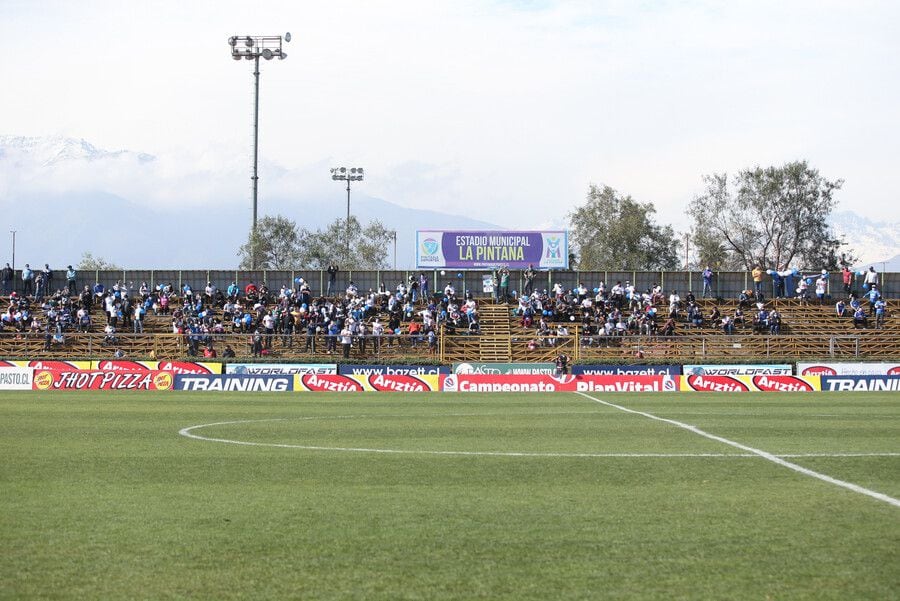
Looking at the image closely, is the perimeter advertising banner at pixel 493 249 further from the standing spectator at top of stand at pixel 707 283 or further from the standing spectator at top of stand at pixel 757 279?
the standing spectator at top of stand at pixel 757 279

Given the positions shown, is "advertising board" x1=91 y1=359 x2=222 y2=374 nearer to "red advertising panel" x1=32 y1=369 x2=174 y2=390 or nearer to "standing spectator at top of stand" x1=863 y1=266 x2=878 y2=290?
"red advertising panel" x1=32 y1=369 x2=174 y2=390

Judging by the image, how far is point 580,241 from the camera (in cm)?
9925

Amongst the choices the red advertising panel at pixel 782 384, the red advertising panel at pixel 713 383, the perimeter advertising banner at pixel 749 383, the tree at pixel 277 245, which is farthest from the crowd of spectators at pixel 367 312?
the tree at pixel 277 245

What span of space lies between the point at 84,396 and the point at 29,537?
81.7 ft

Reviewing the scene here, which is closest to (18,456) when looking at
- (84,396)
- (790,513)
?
(790,513)

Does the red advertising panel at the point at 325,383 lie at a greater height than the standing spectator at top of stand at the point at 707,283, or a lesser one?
lesser

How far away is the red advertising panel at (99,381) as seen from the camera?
126ft

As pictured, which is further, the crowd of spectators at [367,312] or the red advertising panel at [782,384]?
the crowd of spectators at [367,312]

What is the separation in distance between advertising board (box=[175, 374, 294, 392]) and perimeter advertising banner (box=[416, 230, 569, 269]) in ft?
70.4

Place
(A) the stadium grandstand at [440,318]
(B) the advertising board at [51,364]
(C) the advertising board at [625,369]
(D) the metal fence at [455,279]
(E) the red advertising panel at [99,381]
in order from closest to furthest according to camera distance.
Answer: (E) the red advertising panel at [99,381] < (B) the advertising board at [51,364] < (C) the advertising board at [625,369] < (A) the stadium grandstand at [440,318] < (D) the metal fence at [455,279]

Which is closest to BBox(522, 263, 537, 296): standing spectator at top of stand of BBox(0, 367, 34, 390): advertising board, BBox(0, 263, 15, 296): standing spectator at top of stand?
BBox(0, 367, 34, 390): advertising board

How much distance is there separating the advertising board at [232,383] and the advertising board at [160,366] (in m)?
5.49

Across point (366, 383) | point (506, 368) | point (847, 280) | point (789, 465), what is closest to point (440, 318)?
point (506, 368)

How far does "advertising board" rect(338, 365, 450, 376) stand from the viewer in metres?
44.6
